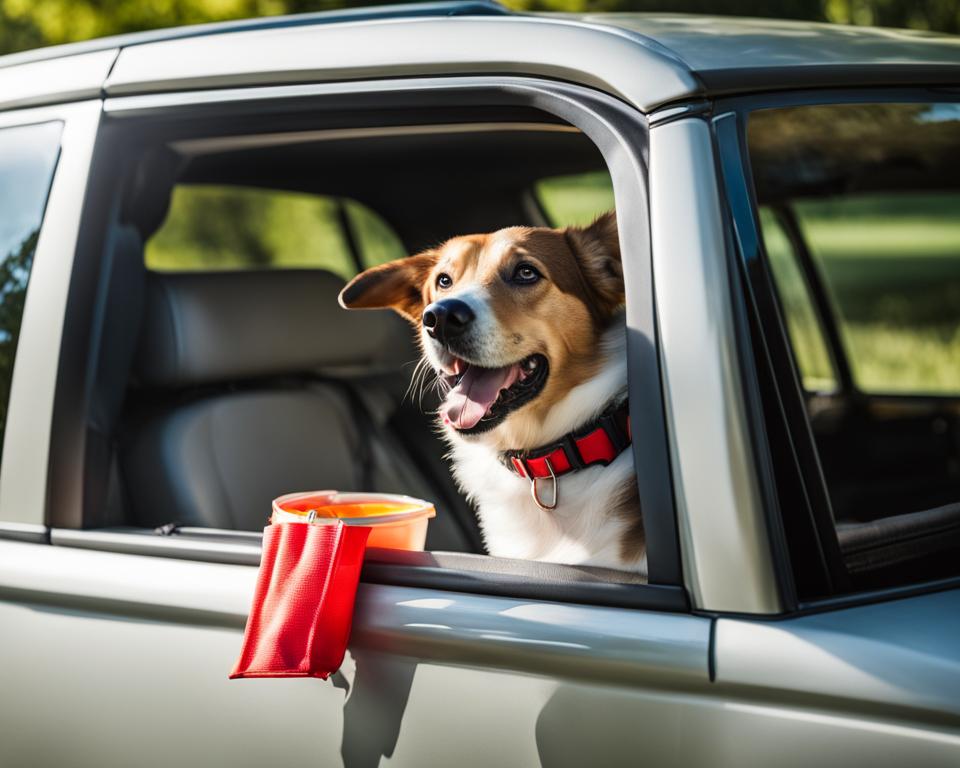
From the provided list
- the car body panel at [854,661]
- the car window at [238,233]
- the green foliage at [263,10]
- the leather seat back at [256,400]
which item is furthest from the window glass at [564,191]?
the car window at [238,233]

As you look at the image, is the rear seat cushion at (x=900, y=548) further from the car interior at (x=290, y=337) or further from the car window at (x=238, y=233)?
the car window at (x=238, y=233)

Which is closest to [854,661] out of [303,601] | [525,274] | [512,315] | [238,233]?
[303,601]

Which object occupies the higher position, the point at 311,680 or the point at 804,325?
the point at 804,325

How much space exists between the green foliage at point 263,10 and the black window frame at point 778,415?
22.8 ft

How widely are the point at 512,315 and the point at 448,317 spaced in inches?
7.4

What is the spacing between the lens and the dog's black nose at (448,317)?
2020mm

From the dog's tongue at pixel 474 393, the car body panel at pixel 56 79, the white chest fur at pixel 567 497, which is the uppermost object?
the car body panel at pixel 56 79

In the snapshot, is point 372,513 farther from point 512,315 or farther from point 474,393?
point 512,315

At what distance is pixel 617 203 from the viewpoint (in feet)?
4.60

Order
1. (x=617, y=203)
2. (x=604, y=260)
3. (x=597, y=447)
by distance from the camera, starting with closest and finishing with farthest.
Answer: (x=617, y=203), (x=597, y=447), (x=604, y=260)

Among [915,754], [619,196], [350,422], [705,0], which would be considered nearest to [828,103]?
[619,196]

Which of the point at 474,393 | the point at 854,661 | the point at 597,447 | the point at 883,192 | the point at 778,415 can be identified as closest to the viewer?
the point at 854,661

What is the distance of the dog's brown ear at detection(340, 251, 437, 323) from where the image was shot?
7.20 ft

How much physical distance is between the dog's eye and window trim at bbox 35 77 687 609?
2.19 ft
